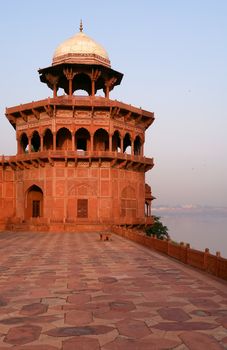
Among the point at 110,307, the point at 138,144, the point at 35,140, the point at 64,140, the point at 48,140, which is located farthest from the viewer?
the point at 35,140

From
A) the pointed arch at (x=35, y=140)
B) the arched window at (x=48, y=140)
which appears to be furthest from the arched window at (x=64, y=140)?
the pointed arch at (x=35, y=140)

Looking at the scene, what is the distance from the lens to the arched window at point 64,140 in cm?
3089

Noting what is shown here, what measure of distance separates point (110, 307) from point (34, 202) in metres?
26.2

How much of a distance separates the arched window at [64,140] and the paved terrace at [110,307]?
Answer: 20.3 m

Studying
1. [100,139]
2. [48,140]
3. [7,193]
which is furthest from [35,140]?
[100,139]

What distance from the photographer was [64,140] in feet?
102

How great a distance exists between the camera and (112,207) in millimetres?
29078

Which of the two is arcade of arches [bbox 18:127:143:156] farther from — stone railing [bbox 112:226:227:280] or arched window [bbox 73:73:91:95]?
stone railing [bbox 112:226:227:280]

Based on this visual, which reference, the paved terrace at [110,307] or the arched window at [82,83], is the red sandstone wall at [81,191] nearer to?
the arched window at [82,83]

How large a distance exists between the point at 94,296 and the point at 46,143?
86.0 ft

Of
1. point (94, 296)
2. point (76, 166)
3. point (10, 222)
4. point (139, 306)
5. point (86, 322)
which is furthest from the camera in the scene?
point (10, 222)

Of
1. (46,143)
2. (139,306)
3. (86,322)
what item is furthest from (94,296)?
(46,143)

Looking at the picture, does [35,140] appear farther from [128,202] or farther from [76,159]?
[128,202]

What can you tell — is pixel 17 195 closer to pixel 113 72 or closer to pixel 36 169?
pixel 36 169
